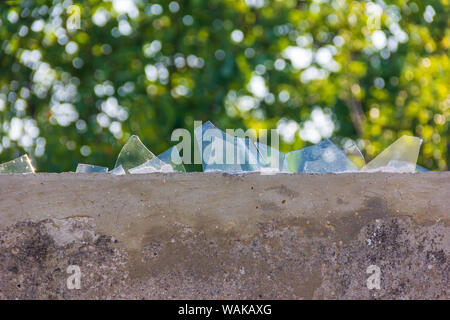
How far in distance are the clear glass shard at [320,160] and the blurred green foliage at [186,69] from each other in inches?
161

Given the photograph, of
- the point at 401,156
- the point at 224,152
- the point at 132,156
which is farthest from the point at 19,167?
the point at 401,156

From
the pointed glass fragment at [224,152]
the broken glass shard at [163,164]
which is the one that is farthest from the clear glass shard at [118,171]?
the pointed glass fragment at [224,152]

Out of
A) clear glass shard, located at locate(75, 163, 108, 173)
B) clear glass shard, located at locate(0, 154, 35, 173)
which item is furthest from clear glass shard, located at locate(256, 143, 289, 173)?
clear glass shard, located at locate(0, 154, 35, 173)

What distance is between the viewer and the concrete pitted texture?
1.51 m

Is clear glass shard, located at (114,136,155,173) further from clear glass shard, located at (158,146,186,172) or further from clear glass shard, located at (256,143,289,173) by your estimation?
clear glass shard, located at (256,143,289,173)

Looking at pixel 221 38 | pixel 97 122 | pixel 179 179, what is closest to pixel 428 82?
pixel 221 38

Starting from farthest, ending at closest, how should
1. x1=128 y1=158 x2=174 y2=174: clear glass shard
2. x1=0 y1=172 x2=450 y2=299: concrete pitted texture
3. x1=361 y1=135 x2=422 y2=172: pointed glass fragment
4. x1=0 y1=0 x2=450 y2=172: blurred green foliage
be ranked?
x1=0 y1=0 x2=450 y2=172: blurred green foliage → x1=361 y1=135 x2=422 y2=172: pointed glass fragment → x1=128 y1=158 x2=174 y2=174: clear glass shard → x1=0 y1=172 x2=450 y2=299: concrete pitted texture

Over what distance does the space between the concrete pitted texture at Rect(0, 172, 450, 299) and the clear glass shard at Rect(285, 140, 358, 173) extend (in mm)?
168

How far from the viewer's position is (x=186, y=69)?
659 centimetres

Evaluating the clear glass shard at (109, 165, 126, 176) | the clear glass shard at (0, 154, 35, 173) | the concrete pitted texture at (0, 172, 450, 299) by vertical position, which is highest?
the clear glass shard at (0, 154, 35, 173)

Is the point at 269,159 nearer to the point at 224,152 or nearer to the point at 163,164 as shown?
the point at 224,152

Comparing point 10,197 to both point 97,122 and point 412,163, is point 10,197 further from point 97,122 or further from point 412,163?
point 97,122

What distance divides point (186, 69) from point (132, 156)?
4908 mm

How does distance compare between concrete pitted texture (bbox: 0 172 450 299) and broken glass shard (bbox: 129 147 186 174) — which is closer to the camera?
concrete pitted texture (bbox: 0 172 450 299)
